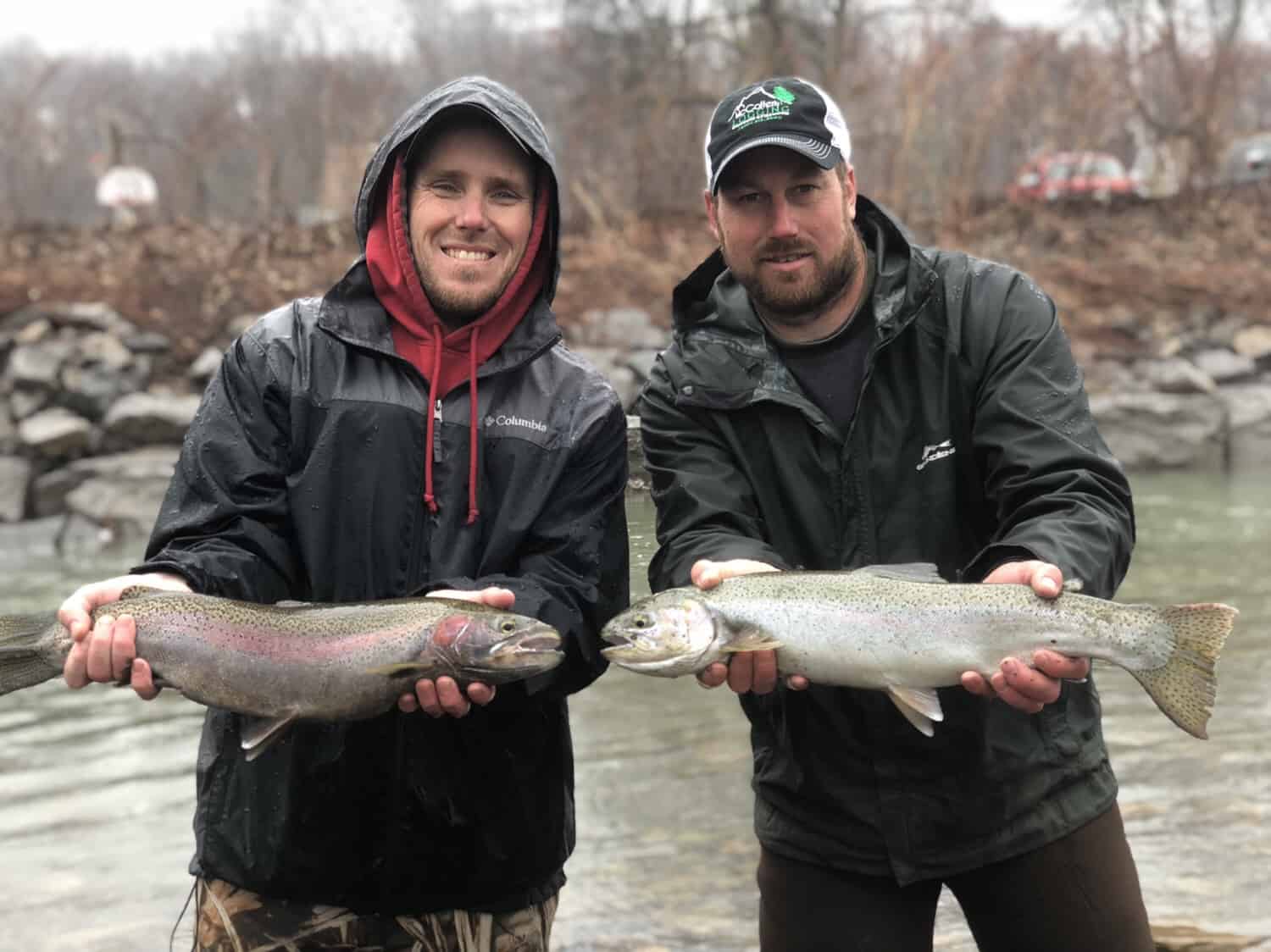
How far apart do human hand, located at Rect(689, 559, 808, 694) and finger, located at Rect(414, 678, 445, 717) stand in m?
0.62

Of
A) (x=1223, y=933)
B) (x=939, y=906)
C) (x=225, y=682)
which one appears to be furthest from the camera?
(x=939, y=906)

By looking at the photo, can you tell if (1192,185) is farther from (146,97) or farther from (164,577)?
(146,97)

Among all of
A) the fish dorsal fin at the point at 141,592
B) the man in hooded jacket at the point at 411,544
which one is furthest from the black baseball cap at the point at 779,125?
the fish dorsal fin at the point at 141,592

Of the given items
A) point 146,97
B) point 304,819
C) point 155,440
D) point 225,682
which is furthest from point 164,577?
point 146,97

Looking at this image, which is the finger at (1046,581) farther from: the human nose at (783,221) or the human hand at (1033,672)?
the human nose at (783,221)

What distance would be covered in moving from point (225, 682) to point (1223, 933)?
12.1ft

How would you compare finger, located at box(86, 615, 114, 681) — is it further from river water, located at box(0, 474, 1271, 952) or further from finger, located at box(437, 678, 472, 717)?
river water, located at box(0, 474, 1271, 952)

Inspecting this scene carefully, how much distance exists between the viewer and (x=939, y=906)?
5.67 metres

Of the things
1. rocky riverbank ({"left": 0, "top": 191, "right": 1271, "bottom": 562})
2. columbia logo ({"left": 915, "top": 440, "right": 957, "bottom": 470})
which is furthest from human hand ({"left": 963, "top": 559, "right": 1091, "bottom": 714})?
rocky riverbank ({"left": 0, "top": 191, "right": 1271, "bottom": 562})

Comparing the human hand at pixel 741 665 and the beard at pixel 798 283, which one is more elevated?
the beard at pixel 798 283

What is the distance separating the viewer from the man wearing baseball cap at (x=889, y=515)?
3389 millimetres

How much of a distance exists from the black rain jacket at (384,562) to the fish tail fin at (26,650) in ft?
0.98

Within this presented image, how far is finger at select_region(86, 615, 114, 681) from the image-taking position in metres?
3.12

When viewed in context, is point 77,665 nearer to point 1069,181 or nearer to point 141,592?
point 141,592
